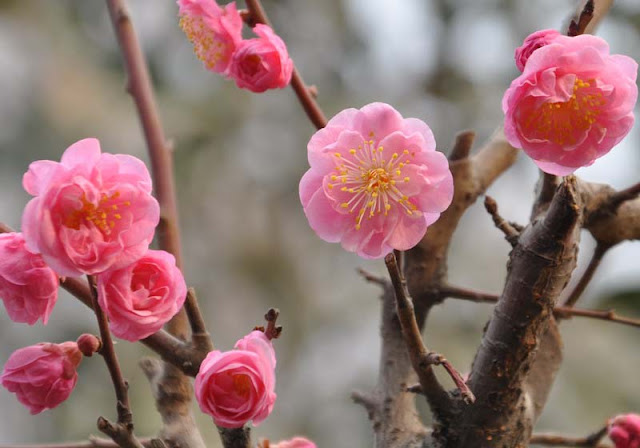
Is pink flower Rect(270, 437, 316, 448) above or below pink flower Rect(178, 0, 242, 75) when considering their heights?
below

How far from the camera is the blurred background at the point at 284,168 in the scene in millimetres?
3150

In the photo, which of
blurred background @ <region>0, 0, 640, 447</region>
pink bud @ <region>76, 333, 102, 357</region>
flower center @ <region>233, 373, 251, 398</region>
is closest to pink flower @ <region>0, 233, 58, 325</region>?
pink bud @ <region>76, 333, 102, 357</region>

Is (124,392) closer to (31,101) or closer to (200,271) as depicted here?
(200,271)

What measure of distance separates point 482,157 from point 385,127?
0.42m

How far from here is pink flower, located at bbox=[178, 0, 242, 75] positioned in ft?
2.22

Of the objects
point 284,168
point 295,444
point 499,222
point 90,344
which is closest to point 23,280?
point 90,344

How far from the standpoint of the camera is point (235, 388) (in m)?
0.51

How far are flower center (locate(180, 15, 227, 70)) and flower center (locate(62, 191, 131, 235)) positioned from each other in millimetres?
228

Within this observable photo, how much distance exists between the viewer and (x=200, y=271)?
3.60 meters

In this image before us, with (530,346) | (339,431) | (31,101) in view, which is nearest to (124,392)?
(530,346)

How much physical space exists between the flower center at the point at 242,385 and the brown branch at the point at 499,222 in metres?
0.22

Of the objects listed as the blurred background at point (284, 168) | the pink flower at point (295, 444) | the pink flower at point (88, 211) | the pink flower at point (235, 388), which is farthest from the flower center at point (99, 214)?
the blurred background at point (284, 168)

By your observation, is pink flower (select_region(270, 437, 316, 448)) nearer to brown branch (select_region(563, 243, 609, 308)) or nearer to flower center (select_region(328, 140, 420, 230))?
flower center (select_region(328, 140, 420, 230))

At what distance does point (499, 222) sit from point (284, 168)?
3.16 meters
